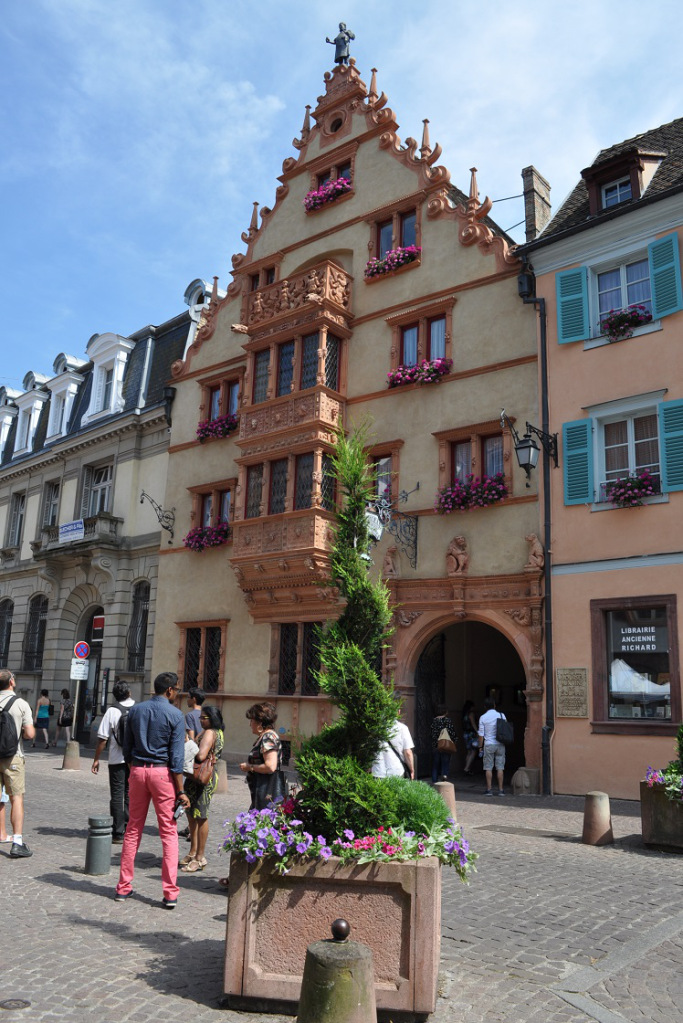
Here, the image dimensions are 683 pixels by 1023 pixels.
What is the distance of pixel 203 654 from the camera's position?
2241 cm

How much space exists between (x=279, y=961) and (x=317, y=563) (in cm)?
1419

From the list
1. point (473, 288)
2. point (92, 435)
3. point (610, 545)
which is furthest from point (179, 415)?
point (610, 545)

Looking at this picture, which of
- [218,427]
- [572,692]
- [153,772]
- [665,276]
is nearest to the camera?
[153,772]

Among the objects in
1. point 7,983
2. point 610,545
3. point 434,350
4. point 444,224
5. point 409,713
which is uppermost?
point 444,224

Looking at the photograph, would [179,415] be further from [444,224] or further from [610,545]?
[610,545]

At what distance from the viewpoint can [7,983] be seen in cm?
526

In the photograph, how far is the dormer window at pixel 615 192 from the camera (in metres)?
17.4

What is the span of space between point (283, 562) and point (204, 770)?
36.1ft

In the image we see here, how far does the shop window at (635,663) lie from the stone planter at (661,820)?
4.41 m

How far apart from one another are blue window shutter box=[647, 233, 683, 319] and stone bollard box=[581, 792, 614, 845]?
364 inches

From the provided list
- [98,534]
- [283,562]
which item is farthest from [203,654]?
[98,534]

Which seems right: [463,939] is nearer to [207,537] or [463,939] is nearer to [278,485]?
[278,485]

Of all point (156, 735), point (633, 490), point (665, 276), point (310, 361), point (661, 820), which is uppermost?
point (310, 361)

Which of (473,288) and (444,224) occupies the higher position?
(444,224)
